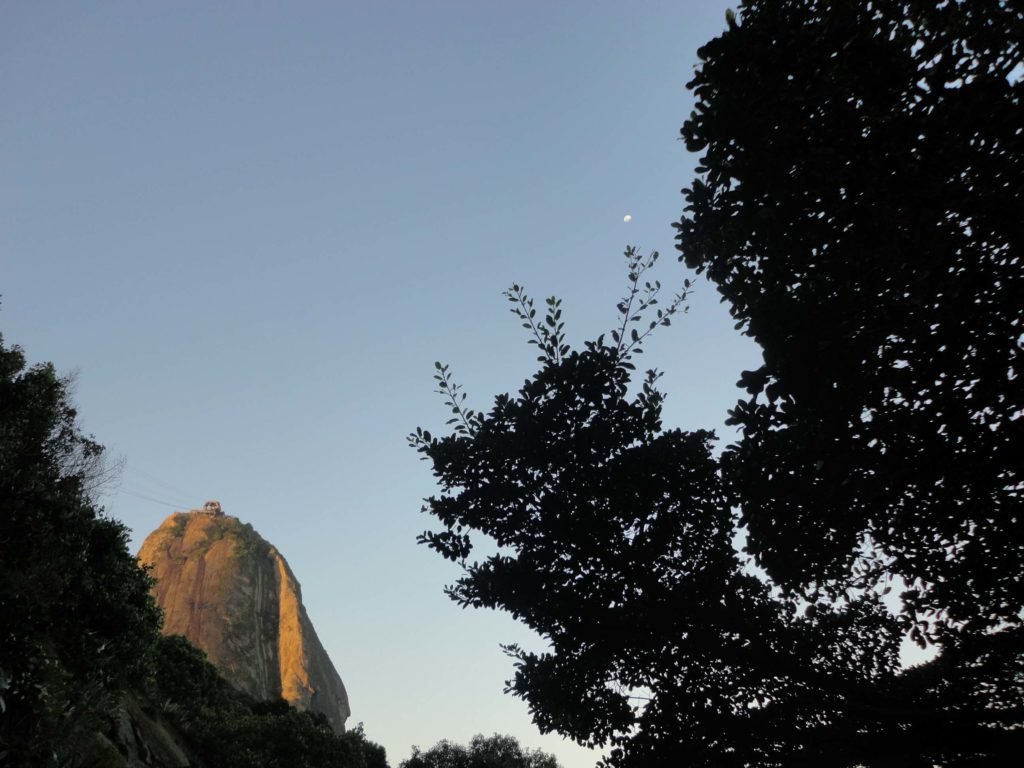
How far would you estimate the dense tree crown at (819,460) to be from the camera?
6.44 metres

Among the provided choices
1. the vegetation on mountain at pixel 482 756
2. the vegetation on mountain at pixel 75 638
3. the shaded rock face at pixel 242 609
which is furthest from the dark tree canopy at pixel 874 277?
the shaded rock face at pixel 242 609

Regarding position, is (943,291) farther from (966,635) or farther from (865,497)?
(966,635)

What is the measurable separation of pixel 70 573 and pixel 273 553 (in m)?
102

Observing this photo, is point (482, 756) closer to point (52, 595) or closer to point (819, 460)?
point (52, 595)

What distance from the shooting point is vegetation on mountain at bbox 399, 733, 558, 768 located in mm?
44562

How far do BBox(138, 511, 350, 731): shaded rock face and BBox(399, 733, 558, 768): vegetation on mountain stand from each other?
46.9 m

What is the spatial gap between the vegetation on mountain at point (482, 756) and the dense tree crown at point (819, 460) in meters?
41.1

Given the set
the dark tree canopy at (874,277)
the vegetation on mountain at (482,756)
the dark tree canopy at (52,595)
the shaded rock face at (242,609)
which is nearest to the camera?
the dark tree canopy at (874,277)

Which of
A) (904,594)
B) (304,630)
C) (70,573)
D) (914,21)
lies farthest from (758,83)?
(304,630)

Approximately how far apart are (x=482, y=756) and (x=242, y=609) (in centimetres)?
6353

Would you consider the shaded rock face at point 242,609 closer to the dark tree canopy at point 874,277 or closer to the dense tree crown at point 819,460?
the dense tree crown at point 819,460

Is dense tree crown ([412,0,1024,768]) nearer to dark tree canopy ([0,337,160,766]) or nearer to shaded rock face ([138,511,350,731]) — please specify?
dark tree canopy ([0,337,160,766])

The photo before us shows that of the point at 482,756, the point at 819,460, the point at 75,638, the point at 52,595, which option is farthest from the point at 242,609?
the point at 819,460

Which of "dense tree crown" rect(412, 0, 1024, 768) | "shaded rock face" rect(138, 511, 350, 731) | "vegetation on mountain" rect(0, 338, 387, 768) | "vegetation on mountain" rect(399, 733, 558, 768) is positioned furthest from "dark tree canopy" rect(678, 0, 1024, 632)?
"shaded rock face" rect(138, 511, 350, 731)
